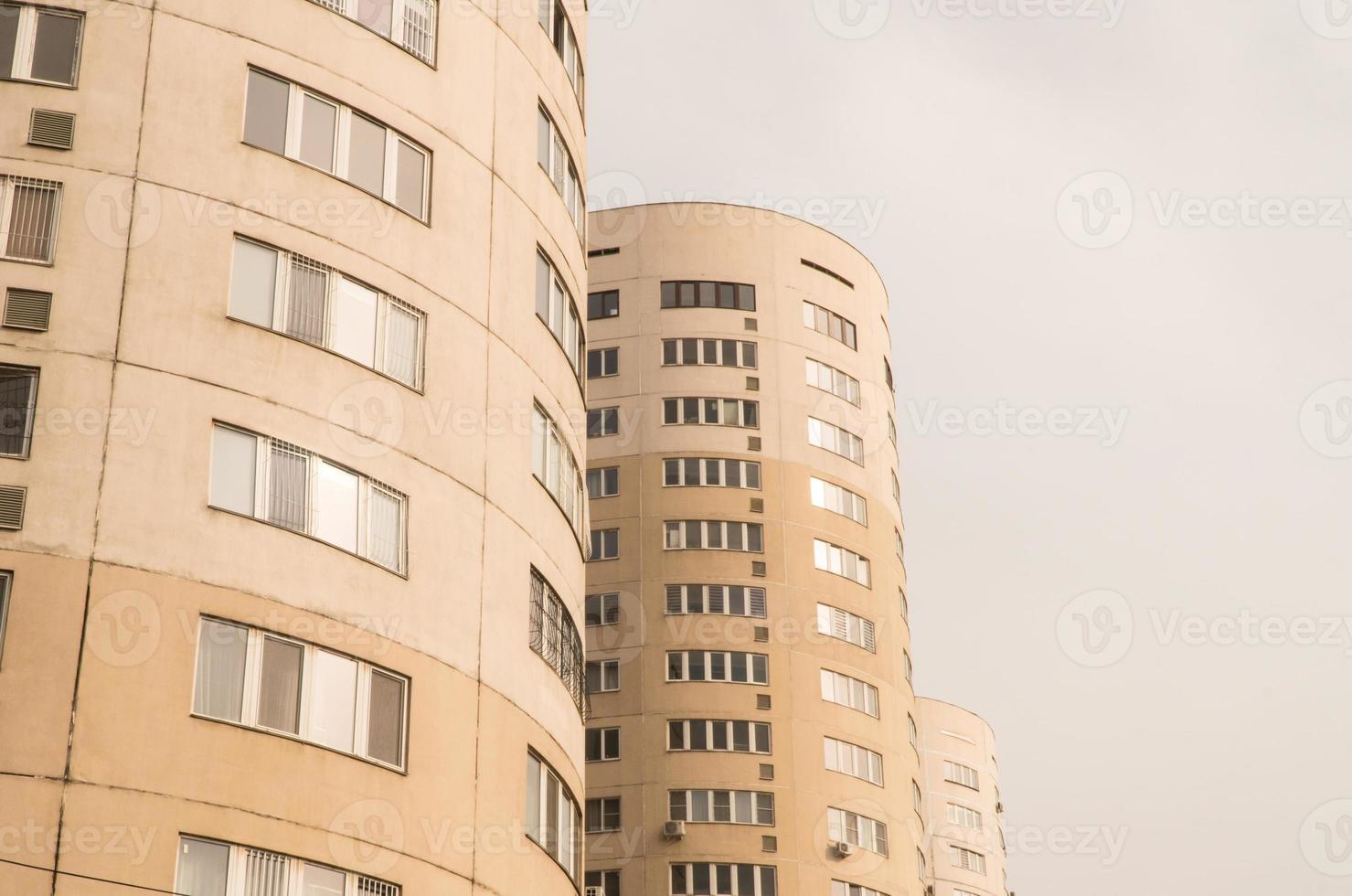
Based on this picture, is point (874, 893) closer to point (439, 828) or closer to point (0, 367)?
point (439, 828)

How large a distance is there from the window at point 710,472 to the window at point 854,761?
11483 millimetres

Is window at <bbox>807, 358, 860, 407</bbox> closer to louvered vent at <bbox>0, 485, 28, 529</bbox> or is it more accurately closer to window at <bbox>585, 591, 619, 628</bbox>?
window at <bbox>585, 591, 619, 628</bbox>

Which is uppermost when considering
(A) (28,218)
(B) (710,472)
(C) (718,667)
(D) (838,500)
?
(B) (710,472)

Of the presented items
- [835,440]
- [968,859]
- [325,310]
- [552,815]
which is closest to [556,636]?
[552,815]

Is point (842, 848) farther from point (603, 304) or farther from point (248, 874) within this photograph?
point (248, 874)

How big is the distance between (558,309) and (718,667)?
3451cm

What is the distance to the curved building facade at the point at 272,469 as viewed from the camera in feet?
89.1

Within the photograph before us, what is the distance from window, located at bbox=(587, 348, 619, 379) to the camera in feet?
251

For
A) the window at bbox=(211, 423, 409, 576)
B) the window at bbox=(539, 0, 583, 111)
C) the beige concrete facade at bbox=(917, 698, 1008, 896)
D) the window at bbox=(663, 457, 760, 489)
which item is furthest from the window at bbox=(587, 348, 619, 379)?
the beige concrete facade at bbox=(917, 698, 1008, 896)

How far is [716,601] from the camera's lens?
72875 mm

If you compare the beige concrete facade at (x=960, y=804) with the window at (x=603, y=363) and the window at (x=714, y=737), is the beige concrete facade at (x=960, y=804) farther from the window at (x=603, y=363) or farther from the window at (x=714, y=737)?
the window at (x=603, y=363)

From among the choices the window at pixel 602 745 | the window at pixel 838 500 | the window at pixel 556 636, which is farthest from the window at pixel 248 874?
the window at pixel 838 500

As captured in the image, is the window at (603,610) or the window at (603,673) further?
the window at (603,610)

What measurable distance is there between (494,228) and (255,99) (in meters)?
6.08
